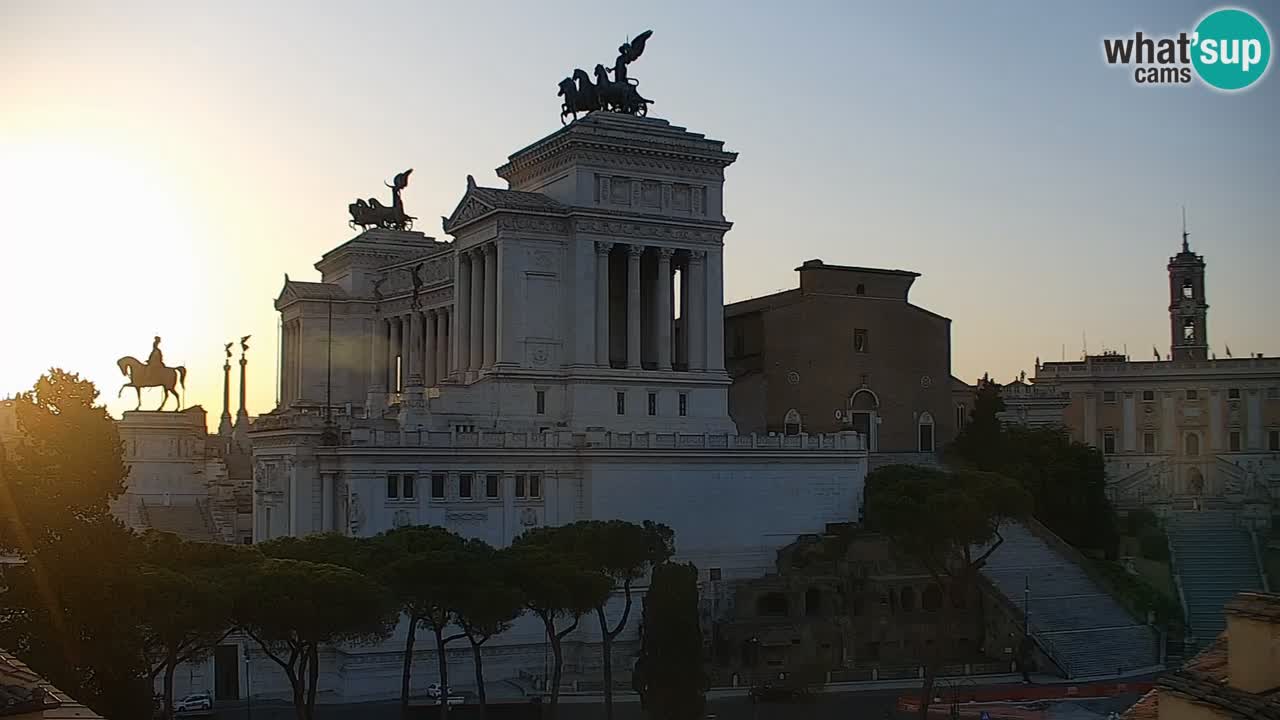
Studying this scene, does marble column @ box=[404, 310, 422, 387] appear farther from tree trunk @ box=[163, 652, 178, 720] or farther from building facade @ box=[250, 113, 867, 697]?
tree trunk @ box=[163, 652, 178, 720]

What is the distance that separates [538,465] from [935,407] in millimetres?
32038

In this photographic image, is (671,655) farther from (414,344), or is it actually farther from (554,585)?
(414,344)

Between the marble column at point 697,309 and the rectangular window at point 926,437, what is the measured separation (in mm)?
17445

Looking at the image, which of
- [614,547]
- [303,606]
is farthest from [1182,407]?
[303,606]

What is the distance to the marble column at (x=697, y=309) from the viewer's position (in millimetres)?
78500

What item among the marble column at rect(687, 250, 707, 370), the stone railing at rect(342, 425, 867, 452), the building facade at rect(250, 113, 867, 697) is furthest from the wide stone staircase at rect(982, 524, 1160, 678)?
the marble column at rect(687, 250, 707, 370)

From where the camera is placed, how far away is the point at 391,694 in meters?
59.7

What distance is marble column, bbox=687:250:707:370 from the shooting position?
258ft

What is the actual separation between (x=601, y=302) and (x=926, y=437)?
2457cm

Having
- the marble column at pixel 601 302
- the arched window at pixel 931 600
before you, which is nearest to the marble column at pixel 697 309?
the marble column at pixel 601 302

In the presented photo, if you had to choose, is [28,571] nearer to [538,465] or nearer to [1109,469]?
[538,465]

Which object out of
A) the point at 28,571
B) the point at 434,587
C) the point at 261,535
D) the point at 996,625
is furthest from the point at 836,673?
the point at 28,571

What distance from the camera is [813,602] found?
225 ft

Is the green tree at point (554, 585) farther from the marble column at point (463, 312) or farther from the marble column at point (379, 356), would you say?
the marble column at point (379, 356)
